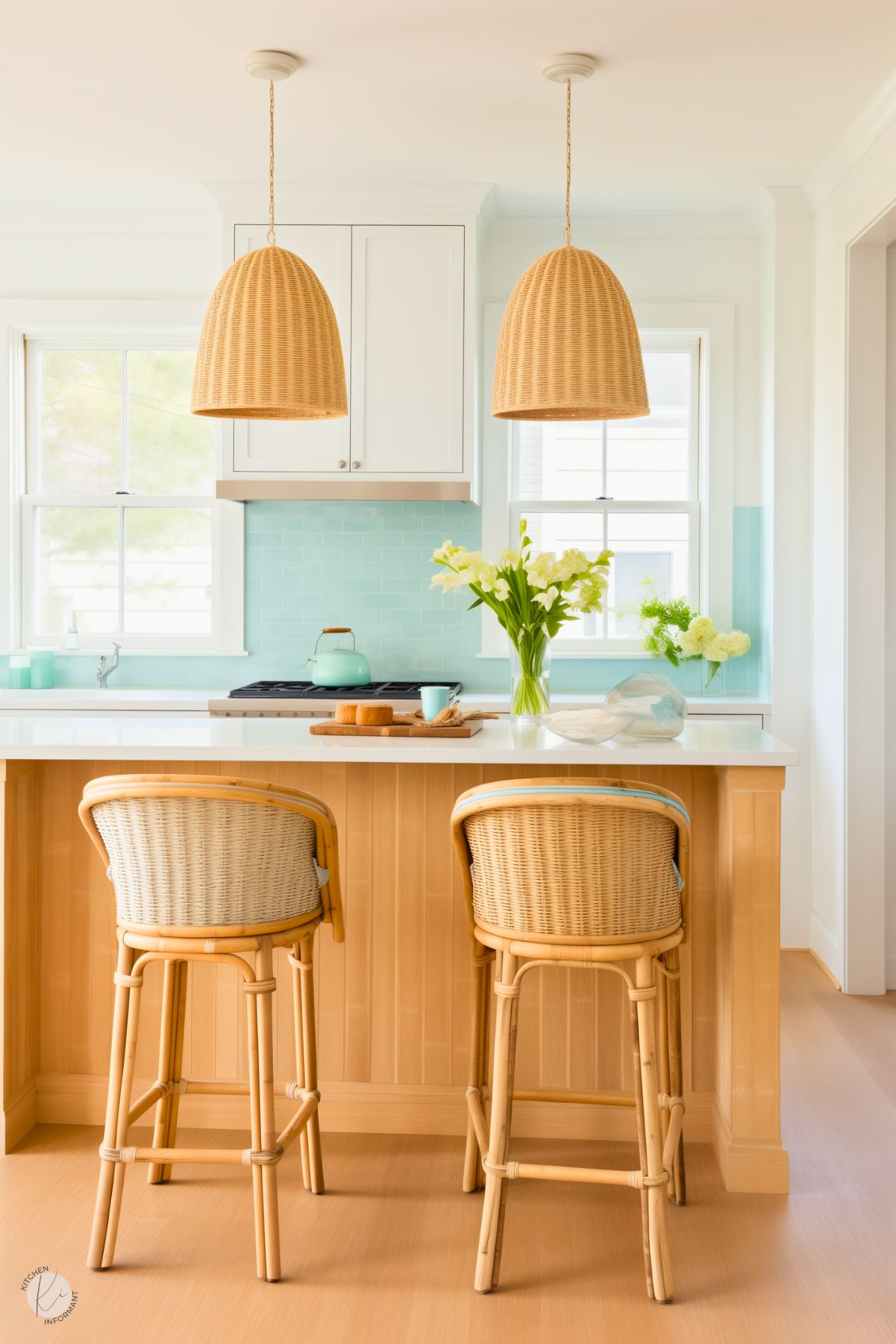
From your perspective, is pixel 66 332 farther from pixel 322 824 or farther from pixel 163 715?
pixel 322 824

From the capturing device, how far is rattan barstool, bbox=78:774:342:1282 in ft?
7.31

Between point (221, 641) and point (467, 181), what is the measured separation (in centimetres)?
206

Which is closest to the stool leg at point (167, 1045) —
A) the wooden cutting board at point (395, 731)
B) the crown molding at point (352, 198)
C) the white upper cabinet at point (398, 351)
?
the wooden cutting board at point (395, 731)

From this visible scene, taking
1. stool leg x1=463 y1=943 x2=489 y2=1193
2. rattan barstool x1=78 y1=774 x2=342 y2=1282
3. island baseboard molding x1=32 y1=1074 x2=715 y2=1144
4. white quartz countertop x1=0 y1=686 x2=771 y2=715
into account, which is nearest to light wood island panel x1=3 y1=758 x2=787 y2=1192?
island baseboard molding x1=32 y1=1074 x2=715 y2=1144

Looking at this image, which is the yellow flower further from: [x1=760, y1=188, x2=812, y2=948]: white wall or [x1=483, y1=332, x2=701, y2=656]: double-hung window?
[x1=483, y1=332, x2=701, y2=656]: double-hung window

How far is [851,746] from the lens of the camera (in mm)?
→ 4098

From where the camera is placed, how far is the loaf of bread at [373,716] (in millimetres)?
2863

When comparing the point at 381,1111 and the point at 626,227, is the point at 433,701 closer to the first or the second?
the point at 381,1111

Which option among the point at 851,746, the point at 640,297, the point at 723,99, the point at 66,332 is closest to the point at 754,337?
the point at 640,297

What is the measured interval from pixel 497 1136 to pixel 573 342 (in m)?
1.66

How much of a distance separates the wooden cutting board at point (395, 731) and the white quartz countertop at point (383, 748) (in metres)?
0.03

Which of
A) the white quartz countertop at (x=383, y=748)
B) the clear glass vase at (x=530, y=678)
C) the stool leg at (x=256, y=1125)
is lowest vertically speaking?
the stool leg at (x=256, y=1125)

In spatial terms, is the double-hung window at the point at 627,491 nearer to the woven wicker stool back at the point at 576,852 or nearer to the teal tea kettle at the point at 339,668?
the teal tea kettle at the point at 339,668

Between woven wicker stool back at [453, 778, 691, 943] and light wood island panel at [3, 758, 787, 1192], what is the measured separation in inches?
23.4
